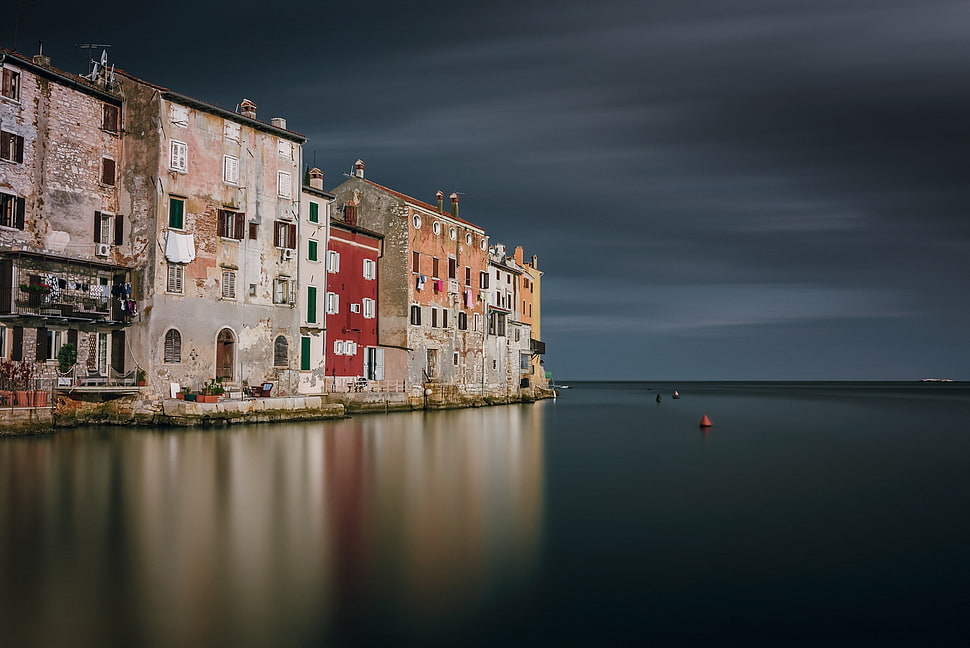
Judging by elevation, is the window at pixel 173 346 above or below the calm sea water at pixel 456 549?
above

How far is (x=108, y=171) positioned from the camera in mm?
33125

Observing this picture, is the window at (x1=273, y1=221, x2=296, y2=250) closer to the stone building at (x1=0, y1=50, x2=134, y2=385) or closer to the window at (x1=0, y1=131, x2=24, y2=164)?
the stone building at (x1=0, y1=50, x2=134, y2=385)

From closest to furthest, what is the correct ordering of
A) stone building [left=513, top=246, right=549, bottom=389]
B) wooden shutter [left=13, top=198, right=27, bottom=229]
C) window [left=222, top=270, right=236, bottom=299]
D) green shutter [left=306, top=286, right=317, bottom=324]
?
wooden shutter [left=13, top=198, right=27, bottom=229], window [left=222, top=270, right=236, bottom=299], green shutter [left=306, top=286, right=317, bottom=324], stone building [left=513, top=246, right=549, bottom=389]

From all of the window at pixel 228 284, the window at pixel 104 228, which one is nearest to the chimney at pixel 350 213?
the window at pixel 228 284

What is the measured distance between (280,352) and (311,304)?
384cm

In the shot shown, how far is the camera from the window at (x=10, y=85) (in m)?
28.9

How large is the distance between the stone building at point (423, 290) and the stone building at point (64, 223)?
1611 centimetres

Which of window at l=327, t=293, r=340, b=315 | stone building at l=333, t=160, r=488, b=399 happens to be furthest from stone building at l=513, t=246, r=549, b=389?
window at l=327, t=293, r=340, b=315

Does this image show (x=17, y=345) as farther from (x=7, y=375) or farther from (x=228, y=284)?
(x=228, y=284)

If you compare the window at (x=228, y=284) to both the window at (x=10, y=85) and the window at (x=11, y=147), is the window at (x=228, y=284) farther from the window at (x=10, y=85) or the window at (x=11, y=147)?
the window at (x=10, y=85)

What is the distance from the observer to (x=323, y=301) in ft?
135

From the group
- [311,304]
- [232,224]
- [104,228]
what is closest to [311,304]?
[311,304]

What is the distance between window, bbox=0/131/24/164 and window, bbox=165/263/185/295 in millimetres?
6825

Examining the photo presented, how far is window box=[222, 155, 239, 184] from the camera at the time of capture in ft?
116
